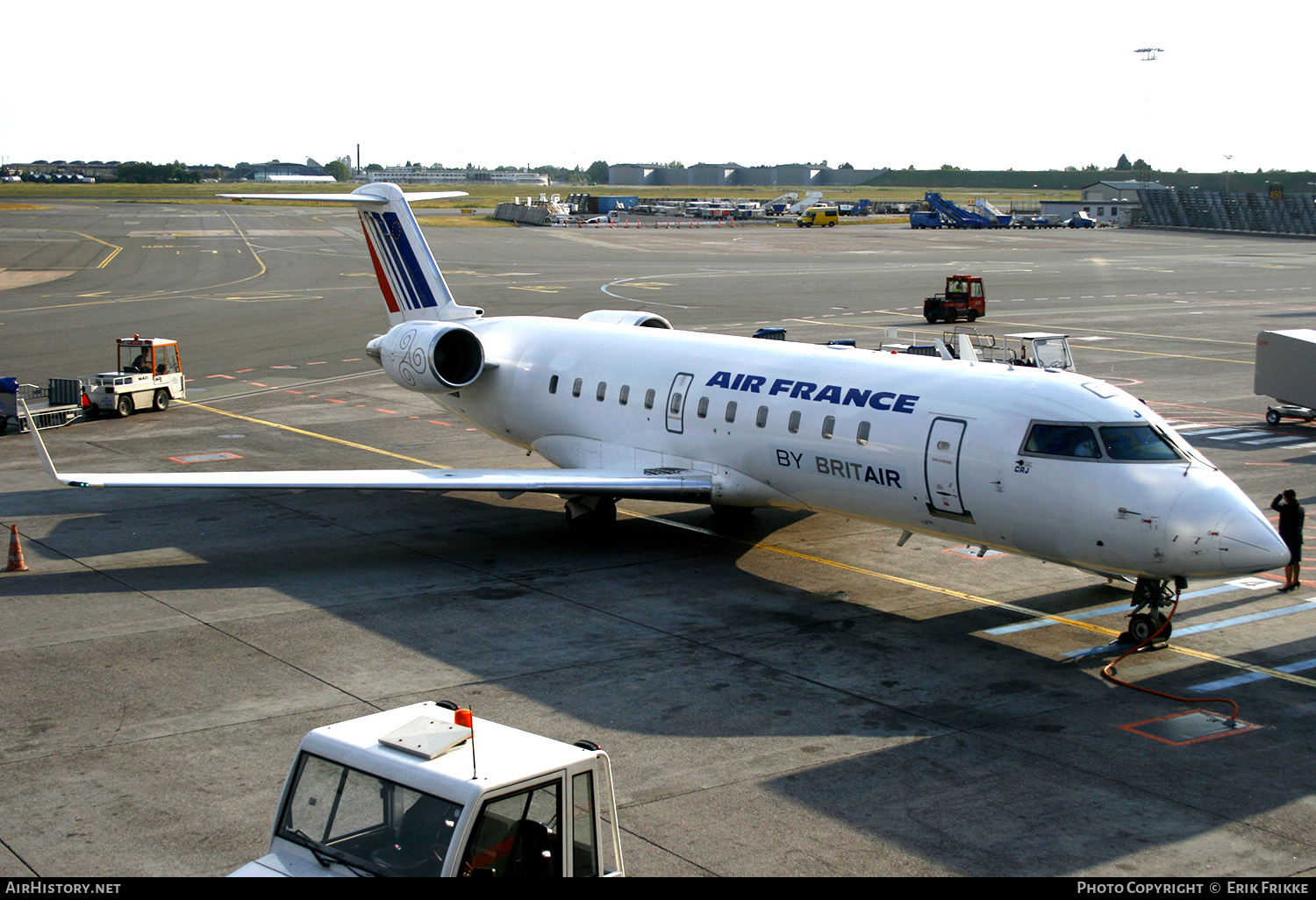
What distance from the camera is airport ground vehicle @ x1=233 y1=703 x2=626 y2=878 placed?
7.38 meters

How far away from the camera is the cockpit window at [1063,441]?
15203 millimetres

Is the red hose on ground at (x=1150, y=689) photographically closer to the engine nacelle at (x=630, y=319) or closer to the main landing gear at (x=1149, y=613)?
the main landing gear at (x=1149, y=613)

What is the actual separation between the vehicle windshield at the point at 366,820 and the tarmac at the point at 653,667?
2.89 meters

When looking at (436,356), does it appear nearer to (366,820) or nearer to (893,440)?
(893,440)

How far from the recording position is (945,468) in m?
16.3

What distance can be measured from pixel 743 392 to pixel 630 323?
6325 mm

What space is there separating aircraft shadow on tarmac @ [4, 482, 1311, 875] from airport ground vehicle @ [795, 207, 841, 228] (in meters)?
111

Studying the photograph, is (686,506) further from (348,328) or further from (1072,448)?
(348,328)

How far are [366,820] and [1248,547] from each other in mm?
10792

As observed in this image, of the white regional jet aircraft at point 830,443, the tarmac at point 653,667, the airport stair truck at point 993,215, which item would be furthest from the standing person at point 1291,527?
the airport stair truck at point 993,215

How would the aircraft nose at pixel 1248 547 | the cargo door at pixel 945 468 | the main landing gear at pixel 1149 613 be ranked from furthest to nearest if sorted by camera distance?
the cargo door at pixel 945 468, the main landing gear at pixel 1149 613, the aircraft nose at pixel 1248 547

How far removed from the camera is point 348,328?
167 ft

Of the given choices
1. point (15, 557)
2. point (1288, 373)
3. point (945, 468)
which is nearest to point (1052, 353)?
point (1288, 373)
